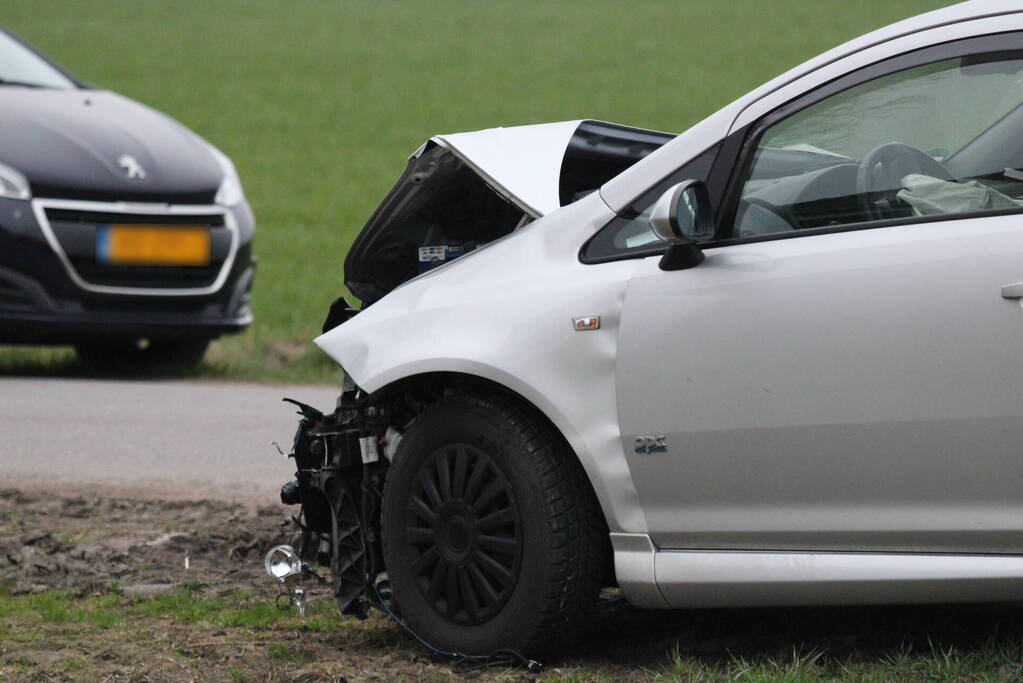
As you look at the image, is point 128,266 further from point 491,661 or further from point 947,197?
point 947,197

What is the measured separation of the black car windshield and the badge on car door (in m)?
6.68

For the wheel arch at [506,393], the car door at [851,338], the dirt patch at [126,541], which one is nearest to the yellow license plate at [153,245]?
the dirt patch at [126,541]

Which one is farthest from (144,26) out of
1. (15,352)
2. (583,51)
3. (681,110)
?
(15,352)

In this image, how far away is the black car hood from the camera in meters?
8.70

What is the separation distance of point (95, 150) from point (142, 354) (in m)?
1.65

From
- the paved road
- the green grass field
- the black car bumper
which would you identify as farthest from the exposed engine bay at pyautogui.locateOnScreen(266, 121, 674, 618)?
the green grass field

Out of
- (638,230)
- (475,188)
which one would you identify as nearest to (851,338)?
(638,230)

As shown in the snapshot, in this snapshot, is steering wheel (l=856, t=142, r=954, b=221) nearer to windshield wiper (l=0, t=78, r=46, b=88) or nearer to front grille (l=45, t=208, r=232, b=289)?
front grille (l=45, t=208, r=232, b=289)

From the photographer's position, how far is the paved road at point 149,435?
268 inches

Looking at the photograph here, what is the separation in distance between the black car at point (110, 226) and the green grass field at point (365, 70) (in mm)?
3408

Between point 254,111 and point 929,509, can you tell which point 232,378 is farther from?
point 254,111

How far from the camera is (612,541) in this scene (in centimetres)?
403

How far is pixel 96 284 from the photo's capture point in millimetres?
8883

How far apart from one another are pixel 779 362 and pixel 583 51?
108 ft
